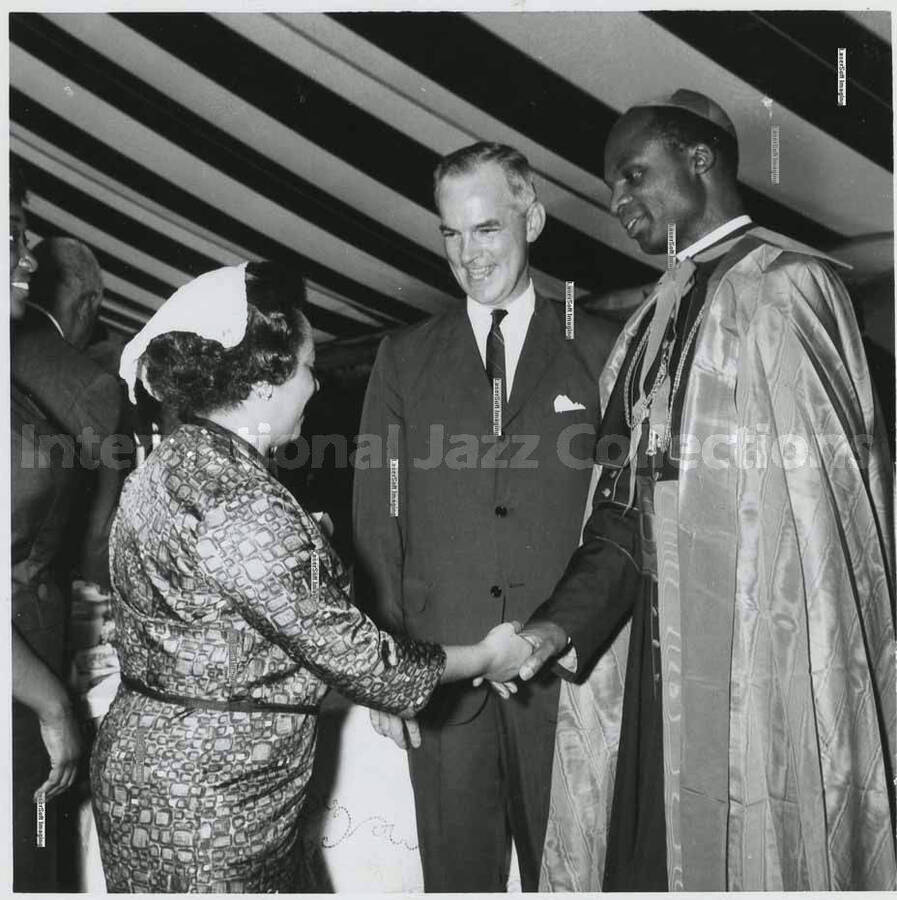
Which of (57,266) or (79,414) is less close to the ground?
(57,266)

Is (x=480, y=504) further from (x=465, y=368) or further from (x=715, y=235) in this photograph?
(x=715, y=235)

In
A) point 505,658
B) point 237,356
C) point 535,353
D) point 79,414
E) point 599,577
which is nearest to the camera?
point 237,356

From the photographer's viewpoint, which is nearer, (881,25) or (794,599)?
(794,599)

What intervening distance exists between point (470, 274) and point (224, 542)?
3.13ft

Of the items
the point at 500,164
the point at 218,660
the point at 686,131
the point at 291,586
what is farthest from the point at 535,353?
the point at 218,660

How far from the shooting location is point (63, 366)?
210 centimetres

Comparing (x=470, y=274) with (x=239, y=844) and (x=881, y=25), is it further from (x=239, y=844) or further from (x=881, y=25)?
(x=239, y=844)

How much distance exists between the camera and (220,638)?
140 cm

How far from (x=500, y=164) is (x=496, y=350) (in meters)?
0.42

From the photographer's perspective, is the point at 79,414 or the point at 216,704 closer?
the point at 216,704

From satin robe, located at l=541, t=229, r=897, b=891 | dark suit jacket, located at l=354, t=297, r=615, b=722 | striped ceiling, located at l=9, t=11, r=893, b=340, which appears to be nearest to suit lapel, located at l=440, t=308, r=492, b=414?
dark suit jacket, located at l=354, t=297, r=615, b=722

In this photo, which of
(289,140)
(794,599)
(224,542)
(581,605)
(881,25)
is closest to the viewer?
(224,542)

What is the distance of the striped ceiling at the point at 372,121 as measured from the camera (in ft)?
7.25

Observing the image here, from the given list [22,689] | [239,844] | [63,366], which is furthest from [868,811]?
[63,366]
